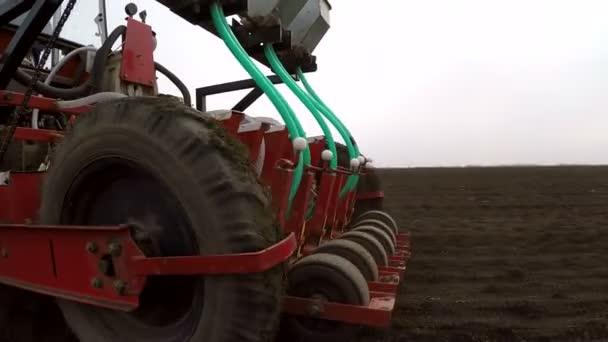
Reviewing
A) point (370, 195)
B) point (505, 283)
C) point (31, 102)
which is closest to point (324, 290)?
point (31, 102)

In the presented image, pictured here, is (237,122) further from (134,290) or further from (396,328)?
(396,328)

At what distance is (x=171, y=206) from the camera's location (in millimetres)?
1715

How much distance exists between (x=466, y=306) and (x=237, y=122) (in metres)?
1.99

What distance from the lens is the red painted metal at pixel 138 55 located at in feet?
9.80

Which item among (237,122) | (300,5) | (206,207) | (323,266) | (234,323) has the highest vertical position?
(300,5)

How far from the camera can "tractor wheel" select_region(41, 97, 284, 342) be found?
153 centimetres

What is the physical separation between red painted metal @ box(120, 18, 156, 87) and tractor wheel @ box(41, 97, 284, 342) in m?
1.30

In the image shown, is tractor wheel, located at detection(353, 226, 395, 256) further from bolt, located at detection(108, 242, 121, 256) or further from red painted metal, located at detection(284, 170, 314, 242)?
bolt, located at detection(108, 242, 121, 256)

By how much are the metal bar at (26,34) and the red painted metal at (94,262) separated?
2.32ft

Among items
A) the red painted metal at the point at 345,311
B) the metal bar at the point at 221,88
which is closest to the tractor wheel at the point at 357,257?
the red painted metal at the point at 345,311

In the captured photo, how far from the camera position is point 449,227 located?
6.97 metres

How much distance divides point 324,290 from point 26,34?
166 cm

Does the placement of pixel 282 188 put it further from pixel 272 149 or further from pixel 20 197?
pixel 20 197

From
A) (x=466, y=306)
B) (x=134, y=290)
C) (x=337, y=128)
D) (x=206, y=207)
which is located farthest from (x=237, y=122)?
(x=466, y=306)
